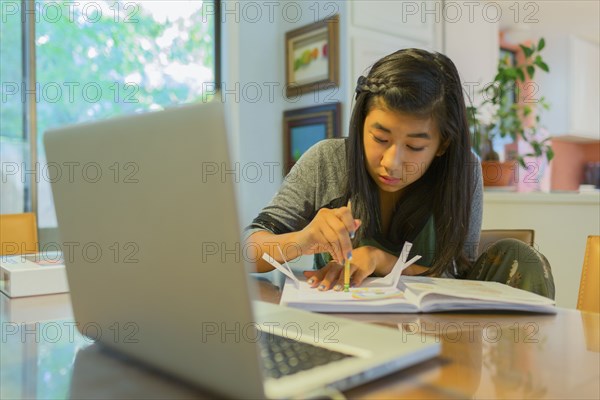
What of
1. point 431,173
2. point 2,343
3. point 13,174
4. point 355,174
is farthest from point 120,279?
point 13,174

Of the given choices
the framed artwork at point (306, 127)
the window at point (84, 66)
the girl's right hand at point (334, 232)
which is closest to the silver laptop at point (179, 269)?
the girl's right hand at point (334, 232)

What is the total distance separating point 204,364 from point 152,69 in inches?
112

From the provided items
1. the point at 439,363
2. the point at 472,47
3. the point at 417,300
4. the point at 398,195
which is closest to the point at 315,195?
the point at 398,195

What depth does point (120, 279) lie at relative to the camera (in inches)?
18.3

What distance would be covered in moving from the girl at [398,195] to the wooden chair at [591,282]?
0.27 ft

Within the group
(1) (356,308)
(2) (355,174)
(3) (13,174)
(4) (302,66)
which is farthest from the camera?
(4) (302,66)

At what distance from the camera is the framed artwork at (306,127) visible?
279cm

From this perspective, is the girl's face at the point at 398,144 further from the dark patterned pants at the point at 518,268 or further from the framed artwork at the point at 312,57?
the framed artwork at the point at 312,57

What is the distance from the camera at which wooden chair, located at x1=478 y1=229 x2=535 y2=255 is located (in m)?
1.22

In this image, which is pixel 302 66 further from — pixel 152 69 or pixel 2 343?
pixel 2 343

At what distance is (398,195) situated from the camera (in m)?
1.25

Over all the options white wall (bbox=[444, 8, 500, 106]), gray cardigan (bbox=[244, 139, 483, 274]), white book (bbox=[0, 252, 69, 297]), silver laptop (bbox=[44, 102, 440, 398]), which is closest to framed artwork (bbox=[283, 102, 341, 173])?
white wall (bbox=[444, 8, 500, 106])

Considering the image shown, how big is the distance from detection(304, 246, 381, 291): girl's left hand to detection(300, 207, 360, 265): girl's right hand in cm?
2

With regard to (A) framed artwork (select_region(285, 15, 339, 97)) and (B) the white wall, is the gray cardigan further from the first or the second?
(B) the white wall
